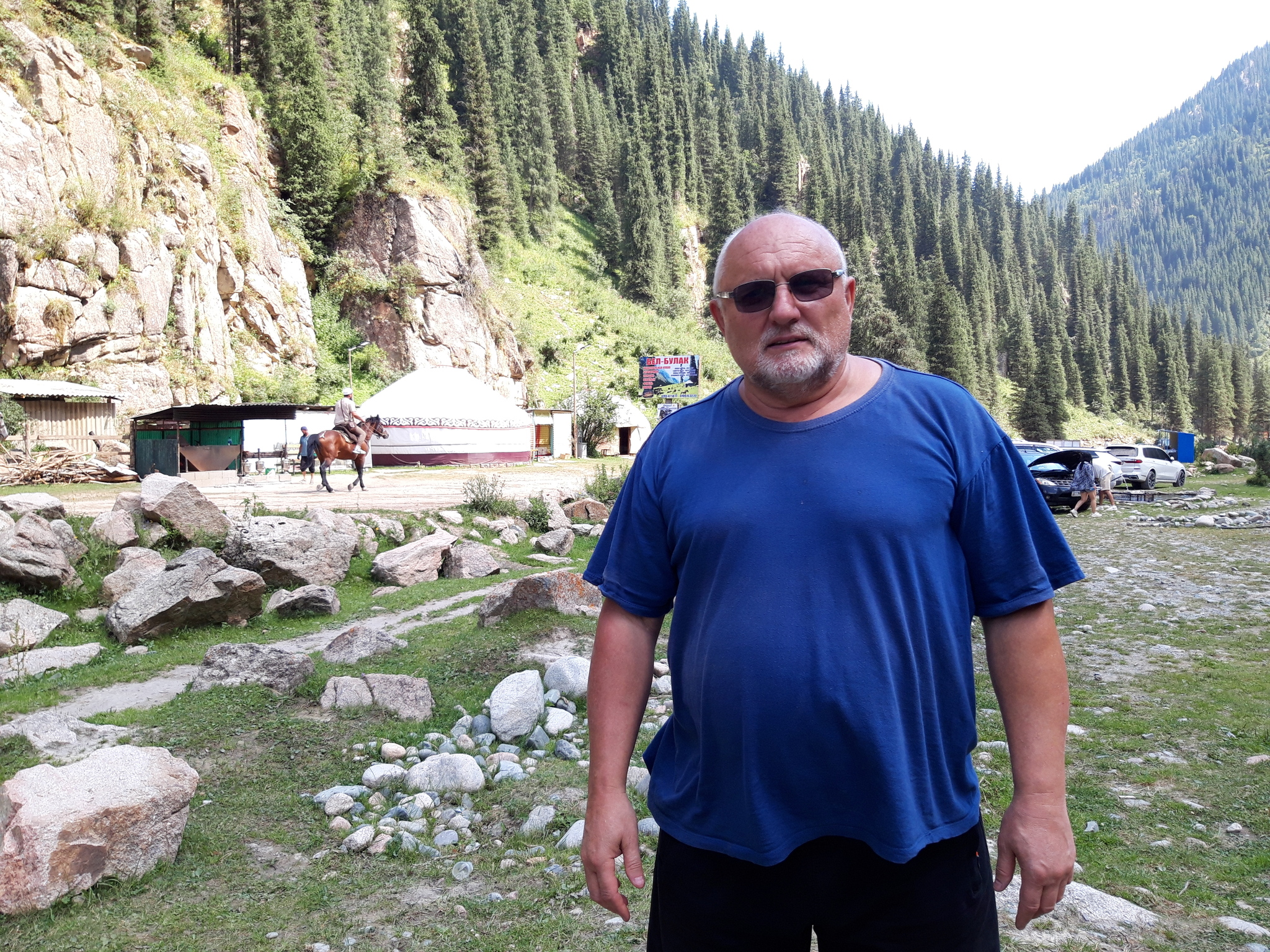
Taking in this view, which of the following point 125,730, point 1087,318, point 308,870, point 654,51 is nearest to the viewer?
point 308,870

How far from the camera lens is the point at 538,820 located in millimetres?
4121

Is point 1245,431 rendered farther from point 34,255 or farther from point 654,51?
point 34,255

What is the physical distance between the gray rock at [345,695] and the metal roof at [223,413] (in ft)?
69.9

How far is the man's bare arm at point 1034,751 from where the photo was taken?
5.54 feet

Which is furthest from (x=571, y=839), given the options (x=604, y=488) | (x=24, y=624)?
(x=604, y=488)

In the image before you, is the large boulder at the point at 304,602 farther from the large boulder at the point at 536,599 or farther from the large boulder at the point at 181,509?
the large boulder at the point at 181,509

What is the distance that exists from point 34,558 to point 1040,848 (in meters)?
11.2

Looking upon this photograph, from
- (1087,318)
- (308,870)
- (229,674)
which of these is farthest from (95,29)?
(1087,318)

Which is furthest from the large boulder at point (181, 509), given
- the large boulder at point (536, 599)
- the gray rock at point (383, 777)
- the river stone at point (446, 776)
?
the river stone at point (446, 776)

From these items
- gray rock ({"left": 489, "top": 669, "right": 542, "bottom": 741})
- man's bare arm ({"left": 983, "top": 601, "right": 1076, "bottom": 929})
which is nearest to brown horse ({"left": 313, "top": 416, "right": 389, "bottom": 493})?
gray rock ({"left": 489, "top": 669, "right": 542, "bottom": 741})

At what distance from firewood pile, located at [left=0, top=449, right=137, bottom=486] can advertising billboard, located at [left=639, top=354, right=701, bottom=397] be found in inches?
1100

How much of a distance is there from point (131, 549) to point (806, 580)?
11312mm

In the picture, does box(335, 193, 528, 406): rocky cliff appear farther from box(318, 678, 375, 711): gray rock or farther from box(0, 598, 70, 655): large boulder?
Answer: box(318, 678, 375, 711): gray rock

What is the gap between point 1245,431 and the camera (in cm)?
9694
